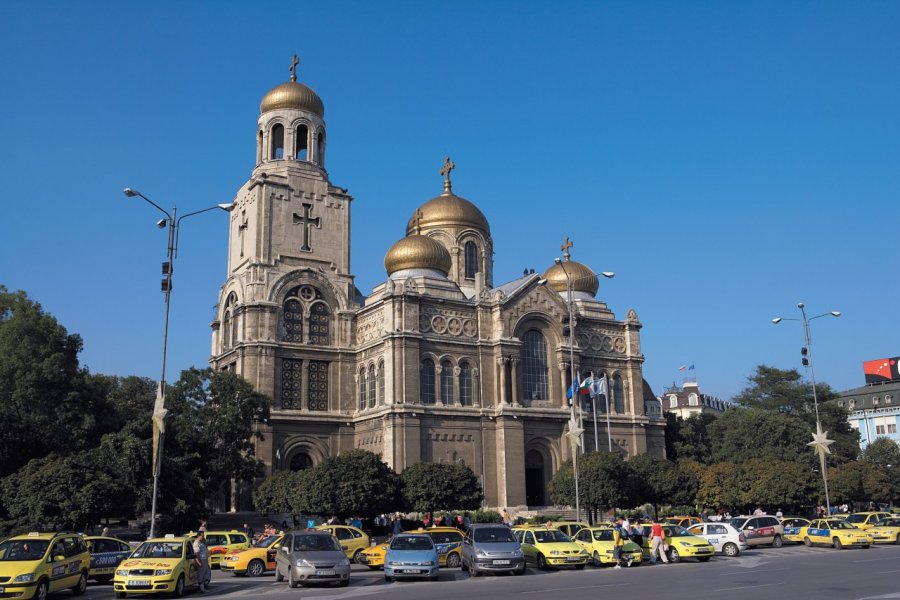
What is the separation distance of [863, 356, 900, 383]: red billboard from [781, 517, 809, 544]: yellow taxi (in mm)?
68404

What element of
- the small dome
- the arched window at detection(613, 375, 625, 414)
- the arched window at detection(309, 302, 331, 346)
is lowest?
the arched window at detection(613, 375, 625, 414)

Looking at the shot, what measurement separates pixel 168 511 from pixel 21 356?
11.4m

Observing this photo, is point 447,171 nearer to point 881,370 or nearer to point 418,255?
point 418,255

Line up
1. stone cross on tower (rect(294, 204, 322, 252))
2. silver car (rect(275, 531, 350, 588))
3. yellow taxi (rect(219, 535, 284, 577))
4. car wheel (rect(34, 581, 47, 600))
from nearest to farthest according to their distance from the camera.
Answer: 1. car wheel (rect(34, 581, 47, 600))
2. silver car (rect(275, 531, 350, 588))
3. yellow taxi (rect(219, 535, 284, 577))
4. stone cross on tower (rect(294, 204, 322, 252))

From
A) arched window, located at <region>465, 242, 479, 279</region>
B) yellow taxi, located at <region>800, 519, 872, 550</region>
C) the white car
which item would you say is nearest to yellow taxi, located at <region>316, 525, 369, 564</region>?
the white car

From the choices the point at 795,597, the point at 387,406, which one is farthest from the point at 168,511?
the point at 795,597

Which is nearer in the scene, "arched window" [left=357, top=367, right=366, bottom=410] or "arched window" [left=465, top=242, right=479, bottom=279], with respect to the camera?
"arched window" [left=357, top=367, right=366, bottom=410]

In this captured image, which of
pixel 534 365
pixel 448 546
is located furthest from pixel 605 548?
pixel 534 365

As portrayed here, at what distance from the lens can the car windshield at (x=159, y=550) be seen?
22125 mm

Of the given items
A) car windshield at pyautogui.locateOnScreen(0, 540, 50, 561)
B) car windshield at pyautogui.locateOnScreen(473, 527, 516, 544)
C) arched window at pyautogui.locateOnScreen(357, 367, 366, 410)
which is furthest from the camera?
arched window at pyautogui.locateOnScreen(357, 367, 366, 410)

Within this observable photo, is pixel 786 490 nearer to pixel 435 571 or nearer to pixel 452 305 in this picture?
pixel 452 305

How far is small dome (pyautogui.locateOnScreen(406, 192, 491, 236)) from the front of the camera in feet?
227

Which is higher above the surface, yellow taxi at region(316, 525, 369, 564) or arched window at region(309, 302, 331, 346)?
arched window at region(309, 302, 331, 346)

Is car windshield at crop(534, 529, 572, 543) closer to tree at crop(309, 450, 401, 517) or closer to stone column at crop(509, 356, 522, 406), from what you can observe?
tree at crop(309, 450, 401, 517)
